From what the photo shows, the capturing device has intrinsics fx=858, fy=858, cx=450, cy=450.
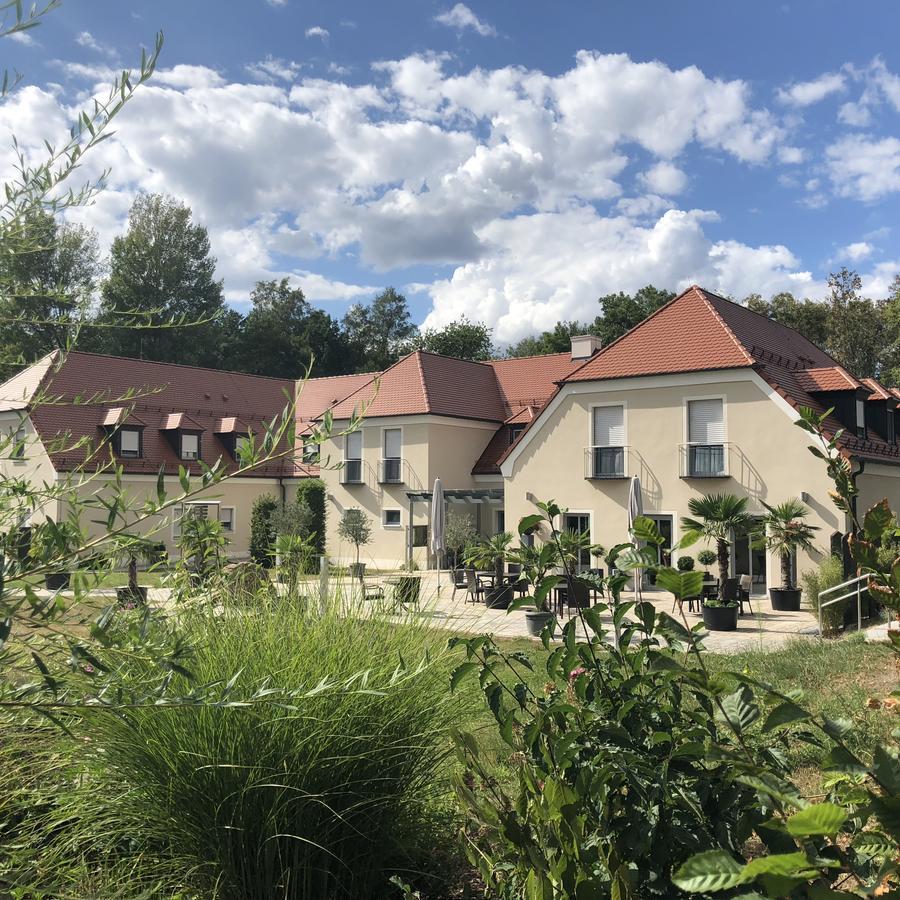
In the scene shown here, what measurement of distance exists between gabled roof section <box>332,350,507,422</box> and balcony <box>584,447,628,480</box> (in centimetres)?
835

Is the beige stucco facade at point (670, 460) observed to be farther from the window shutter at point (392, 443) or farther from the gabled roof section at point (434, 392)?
the window shutter at point (392, 443)

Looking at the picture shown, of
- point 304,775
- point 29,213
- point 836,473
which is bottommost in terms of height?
point 304,775

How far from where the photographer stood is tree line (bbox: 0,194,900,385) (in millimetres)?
41875

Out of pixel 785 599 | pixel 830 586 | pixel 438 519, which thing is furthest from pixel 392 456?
pixel 830 586

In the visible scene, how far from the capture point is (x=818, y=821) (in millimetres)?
1247

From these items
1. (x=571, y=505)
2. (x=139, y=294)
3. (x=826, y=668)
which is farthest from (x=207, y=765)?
(x=139, y=294)

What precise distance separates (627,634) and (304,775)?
1.51m

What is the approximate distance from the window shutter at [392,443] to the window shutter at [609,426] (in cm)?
980

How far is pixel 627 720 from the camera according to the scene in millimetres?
2861

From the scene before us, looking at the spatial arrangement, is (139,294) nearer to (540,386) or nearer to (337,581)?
(540,386)

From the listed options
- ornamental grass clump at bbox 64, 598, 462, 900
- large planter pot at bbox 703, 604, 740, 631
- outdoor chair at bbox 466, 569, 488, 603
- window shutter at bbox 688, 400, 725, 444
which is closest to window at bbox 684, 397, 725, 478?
window shutter at bbox 688, 400, 725, 444

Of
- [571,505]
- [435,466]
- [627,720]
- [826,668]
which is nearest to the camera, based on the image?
[627,720]

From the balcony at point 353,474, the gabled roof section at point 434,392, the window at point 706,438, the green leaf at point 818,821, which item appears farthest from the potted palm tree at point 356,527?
the green leaf at point 818,821

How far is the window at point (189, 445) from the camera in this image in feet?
115
